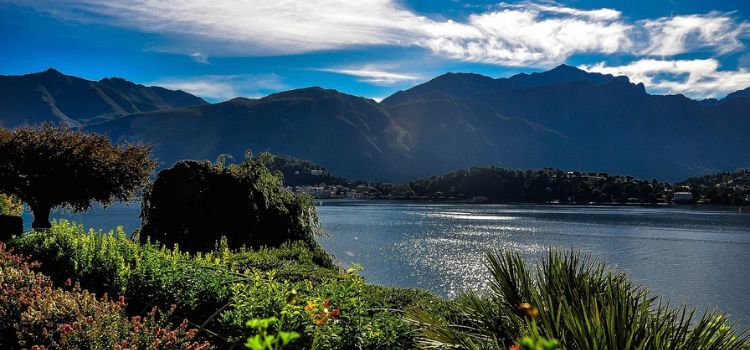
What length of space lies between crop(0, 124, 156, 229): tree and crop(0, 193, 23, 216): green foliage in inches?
125

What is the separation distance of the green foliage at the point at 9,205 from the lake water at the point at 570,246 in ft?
63.0

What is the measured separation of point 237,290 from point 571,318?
472 cm

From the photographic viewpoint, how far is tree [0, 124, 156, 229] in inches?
798

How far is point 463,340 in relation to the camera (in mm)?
4648

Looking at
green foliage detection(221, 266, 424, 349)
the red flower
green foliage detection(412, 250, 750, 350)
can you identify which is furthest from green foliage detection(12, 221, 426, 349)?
the red flower

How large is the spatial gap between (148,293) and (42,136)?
1520 cm

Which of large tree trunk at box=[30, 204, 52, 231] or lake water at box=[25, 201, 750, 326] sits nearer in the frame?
large tree trunk at box=[30, 204, 52, 231]

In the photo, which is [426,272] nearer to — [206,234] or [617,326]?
[206,234]

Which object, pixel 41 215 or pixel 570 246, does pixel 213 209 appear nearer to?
pixel 41 215

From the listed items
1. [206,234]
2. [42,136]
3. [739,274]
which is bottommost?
[739,274]

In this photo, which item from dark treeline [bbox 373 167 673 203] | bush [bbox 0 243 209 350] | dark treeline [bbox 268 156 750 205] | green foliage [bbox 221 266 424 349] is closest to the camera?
green foliage [bbox 221 266 424 349]

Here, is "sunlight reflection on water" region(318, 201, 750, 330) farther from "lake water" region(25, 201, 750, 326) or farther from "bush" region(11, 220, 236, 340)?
"bush" region(11, 220, 236, 340)

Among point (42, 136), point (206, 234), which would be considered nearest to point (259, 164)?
point (206, 234)

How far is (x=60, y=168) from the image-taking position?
20562 millimetres
